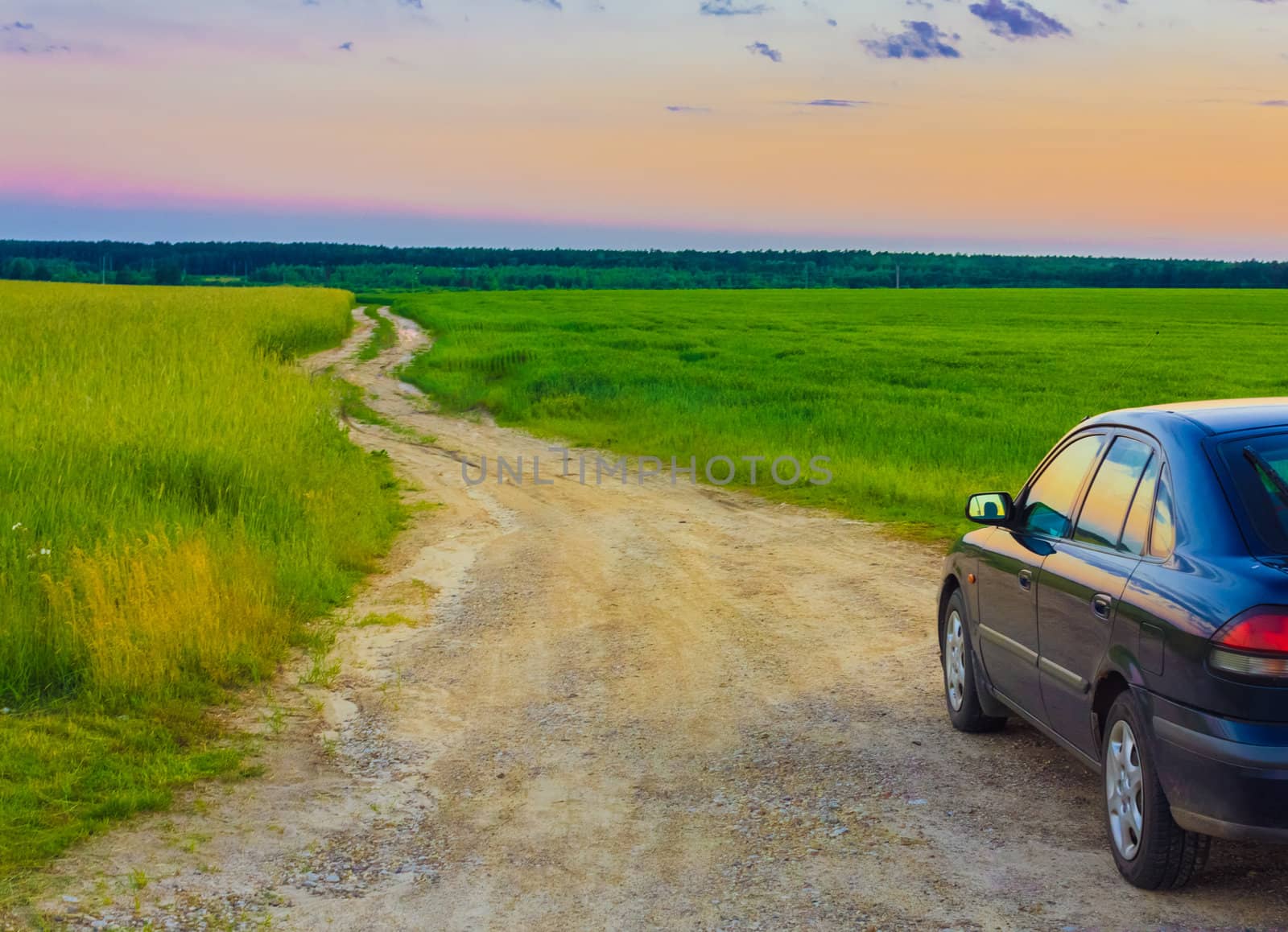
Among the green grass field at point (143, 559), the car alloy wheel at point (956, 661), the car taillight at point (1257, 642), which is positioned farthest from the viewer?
the car alloy wheel at point (956, 661)

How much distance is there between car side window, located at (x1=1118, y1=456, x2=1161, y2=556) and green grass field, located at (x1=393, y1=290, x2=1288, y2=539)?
7499 mm

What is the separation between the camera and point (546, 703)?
23.1ft

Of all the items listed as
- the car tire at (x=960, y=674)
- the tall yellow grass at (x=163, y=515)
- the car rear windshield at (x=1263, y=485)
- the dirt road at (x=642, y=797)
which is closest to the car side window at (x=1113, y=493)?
the car rear windshield at (x=1263, y=485)

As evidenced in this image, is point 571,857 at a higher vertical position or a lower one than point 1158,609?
lower

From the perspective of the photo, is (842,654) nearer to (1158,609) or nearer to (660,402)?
(1158,609)

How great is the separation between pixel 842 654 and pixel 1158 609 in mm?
3808

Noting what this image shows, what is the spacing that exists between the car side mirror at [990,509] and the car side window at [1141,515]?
0.99 metres

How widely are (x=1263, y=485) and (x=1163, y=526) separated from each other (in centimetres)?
33

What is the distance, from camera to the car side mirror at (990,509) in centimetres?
575

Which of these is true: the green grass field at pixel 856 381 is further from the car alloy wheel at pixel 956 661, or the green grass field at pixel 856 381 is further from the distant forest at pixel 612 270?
the distant forest at pixel 612 270

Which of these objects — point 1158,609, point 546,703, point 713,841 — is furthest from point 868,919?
point 546,703

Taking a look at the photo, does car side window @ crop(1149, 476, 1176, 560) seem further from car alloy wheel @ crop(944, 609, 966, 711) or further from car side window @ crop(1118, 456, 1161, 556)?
car alloy wheel @ crop(944, 609, 966, 711)

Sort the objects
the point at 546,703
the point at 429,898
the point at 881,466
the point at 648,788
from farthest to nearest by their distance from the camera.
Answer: the point at 881,466 < the point at 546,703 < the point at 648,788 < the point at 429,898

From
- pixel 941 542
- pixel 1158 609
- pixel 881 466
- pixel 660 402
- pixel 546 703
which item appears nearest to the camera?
A: pixel 1158 609
